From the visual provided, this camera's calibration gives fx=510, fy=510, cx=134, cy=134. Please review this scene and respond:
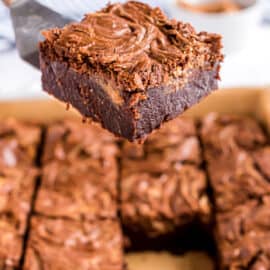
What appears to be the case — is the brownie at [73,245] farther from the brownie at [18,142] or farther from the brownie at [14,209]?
the brownie at [18,142]

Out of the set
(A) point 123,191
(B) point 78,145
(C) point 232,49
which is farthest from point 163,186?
(C) point 232,49

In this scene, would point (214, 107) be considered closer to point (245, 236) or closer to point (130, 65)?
point (245, 236)

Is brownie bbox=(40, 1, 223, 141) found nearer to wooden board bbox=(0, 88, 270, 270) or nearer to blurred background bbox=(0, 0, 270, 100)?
blurred background bbox=(0, 0, 270, 100)

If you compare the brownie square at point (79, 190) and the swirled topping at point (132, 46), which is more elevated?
the swirled topping at point (132, 46)

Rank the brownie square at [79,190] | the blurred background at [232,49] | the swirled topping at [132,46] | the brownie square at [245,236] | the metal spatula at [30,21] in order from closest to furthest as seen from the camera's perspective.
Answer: the swirled topping at [132,46] → the metal spatula at [30,21] → the brownie square at [245,236] → the brownie square at [79,190] → the blurred background at [232,49]

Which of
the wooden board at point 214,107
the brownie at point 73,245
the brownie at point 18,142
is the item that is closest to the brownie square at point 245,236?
the brownie at point 73,245

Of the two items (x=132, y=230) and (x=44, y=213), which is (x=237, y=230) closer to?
(x=132, y=230)

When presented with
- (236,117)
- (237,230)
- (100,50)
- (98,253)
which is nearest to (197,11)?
(236,117)
